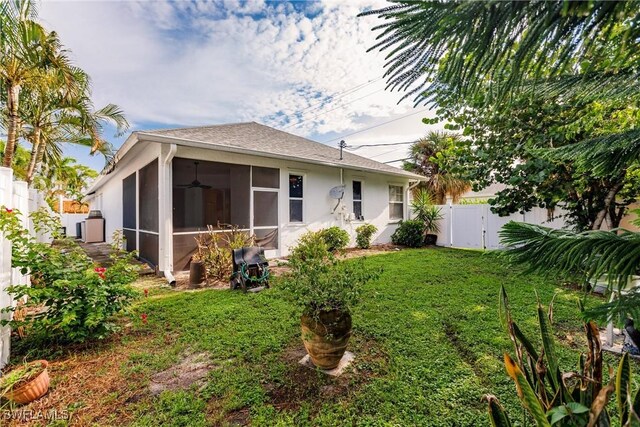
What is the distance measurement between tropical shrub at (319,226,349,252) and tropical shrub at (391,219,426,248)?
10.8 feet

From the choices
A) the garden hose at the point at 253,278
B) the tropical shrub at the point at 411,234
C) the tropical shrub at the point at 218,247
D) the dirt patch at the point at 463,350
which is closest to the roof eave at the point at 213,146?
the tropical shrub at the point at 218,247

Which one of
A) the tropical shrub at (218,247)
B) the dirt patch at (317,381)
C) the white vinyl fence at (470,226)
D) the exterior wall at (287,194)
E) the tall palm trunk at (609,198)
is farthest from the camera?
the white vinyl fence at (470,226)

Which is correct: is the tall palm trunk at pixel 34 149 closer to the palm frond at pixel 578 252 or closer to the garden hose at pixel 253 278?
the garden hose at pixel 253 278

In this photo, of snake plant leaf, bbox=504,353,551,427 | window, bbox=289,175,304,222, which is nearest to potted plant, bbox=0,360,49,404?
snake plant leaf, bbox=504,353,551,427

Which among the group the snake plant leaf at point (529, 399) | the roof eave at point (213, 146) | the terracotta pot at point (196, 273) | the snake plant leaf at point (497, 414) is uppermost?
the roof eave at point (213, 146)

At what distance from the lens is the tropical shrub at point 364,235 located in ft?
35.2

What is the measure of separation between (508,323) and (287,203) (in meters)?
7.94

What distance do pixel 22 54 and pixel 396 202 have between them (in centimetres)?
1252

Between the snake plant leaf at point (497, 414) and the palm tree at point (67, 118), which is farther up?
the palm tree at point (67, 118)

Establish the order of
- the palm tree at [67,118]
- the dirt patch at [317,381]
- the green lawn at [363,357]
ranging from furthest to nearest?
the palm tree at [67,118] < the dirt patch at [317,381] < the green lawn at [363,357]

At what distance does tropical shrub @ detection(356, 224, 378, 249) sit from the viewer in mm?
10734

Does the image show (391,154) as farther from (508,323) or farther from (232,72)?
(508,323)

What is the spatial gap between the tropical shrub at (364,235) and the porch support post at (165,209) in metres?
6.63

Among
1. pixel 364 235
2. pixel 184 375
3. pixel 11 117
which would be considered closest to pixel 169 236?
pixel 11 117
